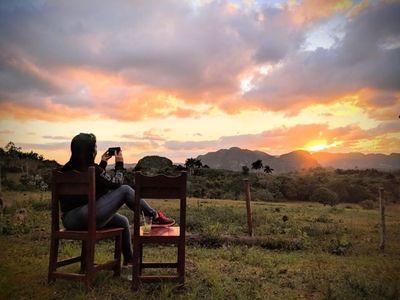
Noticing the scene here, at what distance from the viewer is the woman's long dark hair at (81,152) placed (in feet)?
19.5

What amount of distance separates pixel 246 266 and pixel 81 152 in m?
4.19

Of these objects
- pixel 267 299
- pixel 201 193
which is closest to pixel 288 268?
pixel 267 299

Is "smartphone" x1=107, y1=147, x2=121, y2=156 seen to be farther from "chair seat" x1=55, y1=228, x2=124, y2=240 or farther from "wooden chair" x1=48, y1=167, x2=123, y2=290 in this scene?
"chair seat" x1=55, y1=228, x2=124, y2=240

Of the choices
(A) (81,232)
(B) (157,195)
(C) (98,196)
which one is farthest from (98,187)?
(B) (157,195)

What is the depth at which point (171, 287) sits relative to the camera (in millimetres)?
5637

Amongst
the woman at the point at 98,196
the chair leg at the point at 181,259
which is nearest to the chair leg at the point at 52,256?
the woman at the point at 98,196

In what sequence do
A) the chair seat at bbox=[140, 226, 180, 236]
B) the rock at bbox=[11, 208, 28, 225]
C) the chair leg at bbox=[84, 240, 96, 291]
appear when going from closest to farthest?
the chair leg at bbox=[84, 240, 96, 291], the chair seat at bbox=[140, 226, 180, 236], the rock at bbox=[11, 208, 28, 225]

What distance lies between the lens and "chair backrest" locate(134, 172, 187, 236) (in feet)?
18.1

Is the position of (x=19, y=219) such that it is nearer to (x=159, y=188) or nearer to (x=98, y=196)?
(x=98, y=196)

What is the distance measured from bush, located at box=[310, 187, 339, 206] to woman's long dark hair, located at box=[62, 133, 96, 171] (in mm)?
33149

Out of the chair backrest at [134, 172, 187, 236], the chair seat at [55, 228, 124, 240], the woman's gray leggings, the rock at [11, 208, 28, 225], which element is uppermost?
the chair backrest at [134, 172, 187, 236]

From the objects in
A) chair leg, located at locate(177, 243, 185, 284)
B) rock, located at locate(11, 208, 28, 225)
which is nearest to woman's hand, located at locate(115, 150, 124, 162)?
chair leg, located at locate(177, 243, 185, 284)

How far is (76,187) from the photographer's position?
564 cm

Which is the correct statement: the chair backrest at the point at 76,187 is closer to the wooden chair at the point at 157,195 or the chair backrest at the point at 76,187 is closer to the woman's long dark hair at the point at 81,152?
the woman's long dark hair at the point at 81,152
